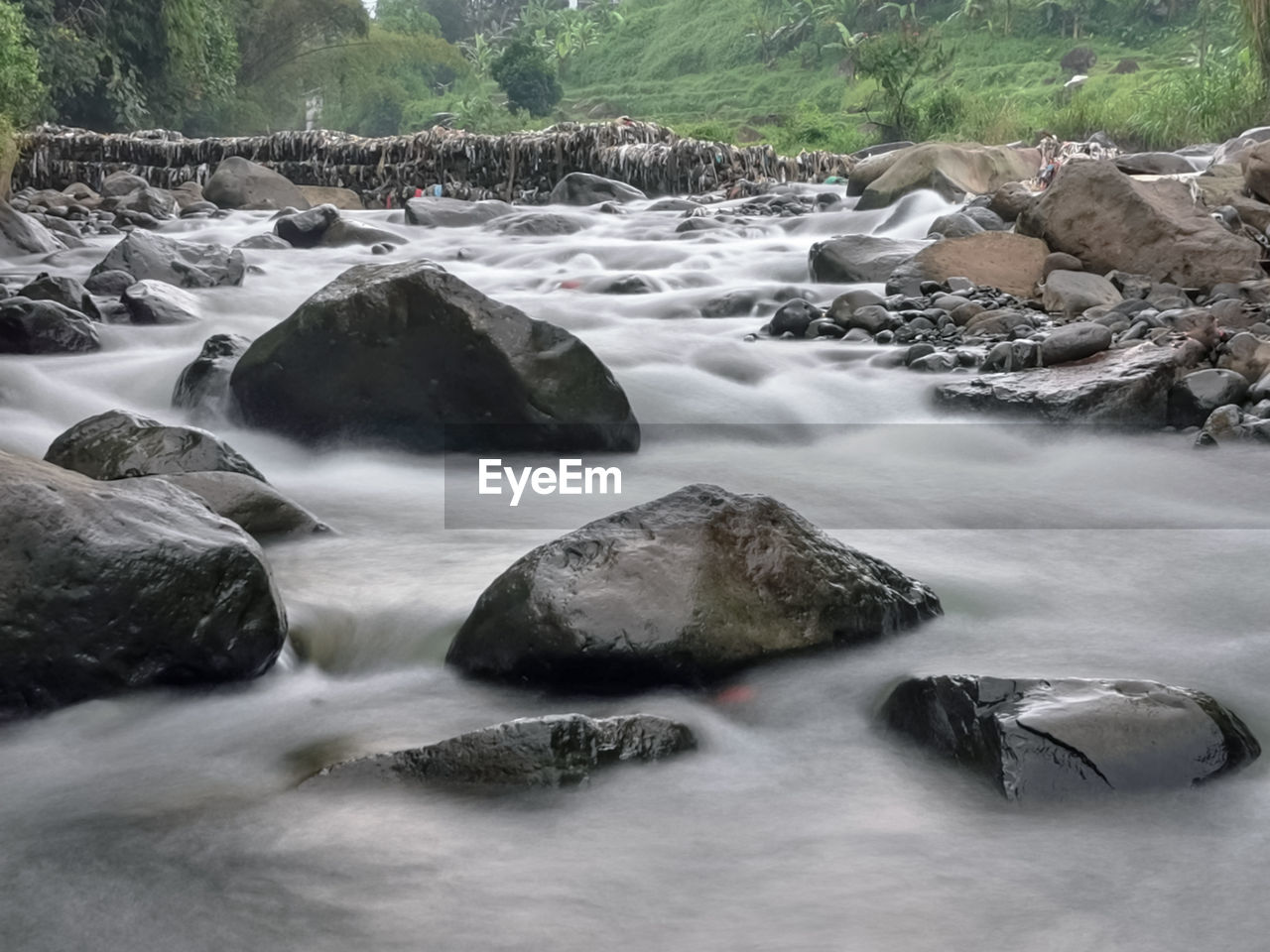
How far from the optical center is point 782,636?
2736 millimetres

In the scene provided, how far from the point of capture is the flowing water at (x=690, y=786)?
1840 mm

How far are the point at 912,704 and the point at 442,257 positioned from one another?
9101 mm

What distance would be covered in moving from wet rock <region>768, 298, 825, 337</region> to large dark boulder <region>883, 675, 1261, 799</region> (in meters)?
4.71

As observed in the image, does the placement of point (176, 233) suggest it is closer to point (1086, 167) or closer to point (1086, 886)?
point (1086, 167)

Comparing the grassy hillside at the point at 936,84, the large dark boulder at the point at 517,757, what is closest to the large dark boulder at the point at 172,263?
the large dark boulder at the point at 517,757

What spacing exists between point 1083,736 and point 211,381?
390cm

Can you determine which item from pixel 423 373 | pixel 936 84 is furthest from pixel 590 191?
pixel 936 84

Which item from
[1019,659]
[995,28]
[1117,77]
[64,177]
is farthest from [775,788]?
[995,28]

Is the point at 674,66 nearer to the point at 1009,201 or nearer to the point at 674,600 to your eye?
the point at 1009,201

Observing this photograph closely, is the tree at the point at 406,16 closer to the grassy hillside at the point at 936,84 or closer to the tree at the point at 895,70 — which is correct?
the grassy hillside at the point at 936,84

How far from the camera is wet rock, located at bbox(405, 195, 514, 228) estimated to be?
13.2 metres

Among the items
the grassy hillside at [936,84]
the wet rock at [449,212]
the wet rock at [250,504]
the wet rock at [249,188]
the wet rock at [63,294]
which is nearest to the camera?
the wet rock at [250,504]

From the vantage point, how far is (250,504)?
359 cm
